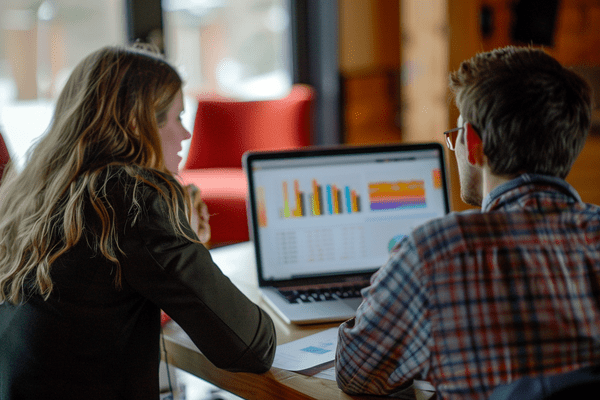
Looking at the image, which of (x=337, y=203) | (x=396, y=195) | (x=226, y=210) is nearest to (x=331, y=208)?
(x=337, y=203)

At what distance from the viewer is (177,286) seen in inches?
33.7

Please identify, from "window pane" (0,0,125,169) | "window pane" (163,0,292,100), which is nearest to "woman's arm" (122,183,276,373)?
"window pane" (0,0,125,169)

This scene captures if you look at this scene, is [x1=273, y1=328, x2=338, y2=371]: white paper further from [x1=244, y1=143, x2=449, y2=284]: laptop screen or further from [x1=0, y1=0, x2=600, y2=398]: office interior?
[x1=0, y1=0, x2=600, y2=398]: office interior

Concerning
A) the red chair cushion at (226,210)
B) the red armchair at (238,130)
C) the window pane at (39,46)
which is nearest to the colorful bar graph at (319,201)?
the red chair cushion at (226,210)

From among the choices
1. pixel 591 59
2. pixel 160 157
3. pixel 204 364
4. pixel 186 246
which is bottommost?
pixel 204 364

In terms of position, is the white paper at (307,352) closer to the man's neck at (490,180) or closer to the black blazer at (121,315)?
the black blazer at (121,315)

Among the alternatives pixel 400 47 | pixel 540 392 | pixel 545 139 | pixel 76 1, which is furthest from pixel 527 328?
pixel 400 47

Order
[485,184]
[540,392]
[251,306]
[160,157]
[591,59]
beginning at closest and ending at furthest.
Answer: [540,392] → [485,184] → [251,306] → [160,157] → [591,59]

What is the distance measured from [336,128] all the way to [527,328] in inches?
136

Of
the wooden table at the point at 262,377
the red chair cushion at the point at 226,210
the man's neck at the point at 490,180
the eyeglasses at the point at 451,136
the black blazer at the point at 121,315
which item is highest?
the eyeglasses at the point at 451,136

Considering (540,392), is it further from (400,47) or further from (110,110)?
(400,47)

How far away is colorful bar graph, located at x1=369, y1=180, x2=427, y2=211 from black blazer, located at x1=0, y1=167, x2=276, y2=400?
0.56 m

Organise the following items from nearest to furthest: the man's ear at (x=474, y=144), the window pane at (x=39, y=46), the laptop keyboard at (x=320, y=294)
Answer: the man's ear at (x=474, y=144), the laptop keyboard at (x=320, y=294), the window pane at (x=39, y=46)

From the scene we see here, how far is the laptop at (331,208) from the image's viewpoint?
135 centimetres
